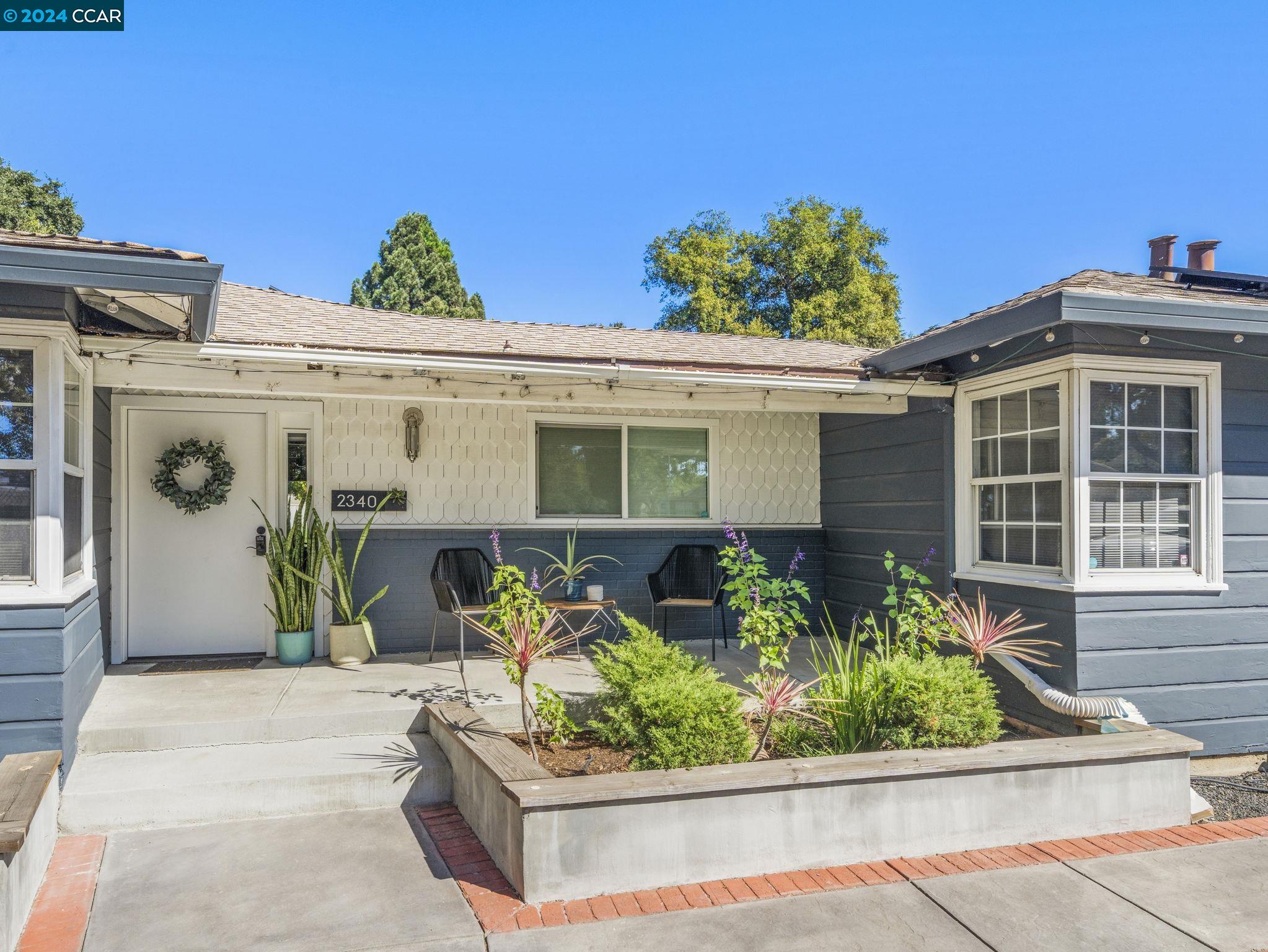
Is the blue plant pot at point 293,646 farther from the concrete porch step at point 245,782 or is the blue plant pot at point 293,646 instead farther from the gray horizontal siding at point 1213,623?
the gray horizontal siding at point 1213,623

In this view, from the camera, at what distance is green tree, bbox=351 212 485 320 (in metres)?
22.5

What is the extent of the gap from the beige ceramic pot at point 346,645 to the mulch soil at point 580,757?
76.0 inches

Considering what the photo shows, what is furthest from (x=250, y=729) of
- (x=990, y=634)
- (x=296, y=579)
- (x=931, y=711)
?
(x=990, y=634)

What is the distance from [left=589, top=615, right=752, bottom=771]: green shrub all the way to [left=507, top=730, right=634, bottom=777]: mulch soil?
7 cm

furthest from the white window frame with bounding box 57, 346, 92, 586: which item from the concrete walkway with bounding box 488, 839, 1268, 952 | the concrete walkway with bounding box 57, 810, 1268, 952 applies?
the concrete walkway with bounding box 488, 839, 1268, 952

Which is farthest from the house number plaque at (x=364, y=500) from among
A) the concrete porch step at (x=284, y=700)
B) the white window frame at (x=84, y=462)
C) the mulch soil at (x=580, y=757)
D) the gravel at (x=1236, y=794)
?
the gravel at (x=1236, y=794)

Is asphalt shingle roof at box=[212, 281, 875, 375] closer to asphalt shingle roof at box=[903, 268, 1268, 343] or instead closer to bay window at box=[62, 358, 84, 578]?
bay window at box=[62, 358, 84, 578]

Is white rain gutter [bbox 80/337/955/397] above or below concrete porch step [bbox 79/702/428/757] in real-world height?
above

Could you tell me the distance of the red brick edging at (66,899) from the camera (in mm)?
2775

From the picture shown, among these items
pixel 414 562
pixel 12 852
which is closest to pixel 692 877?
pixel 12 852

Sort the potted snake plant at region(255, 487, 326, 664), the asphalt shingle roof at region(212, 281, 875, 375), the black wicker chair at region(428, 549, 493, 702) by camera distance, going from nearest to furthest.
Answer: the asphalt shingle roof at region(212, 281, 875, 375) → the potted snake plant at region(255, 487, 326, 664) → the black wicker chair at region(428, 549, 493, 702)

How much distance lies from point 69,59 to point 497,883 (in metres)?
8.47

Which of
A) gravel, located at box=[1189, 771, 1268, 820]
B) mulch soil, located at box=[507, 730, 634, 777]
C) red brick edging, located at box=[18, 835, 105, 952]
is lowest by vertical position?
gravel, located at box=[1189, 771, 1268, 820]

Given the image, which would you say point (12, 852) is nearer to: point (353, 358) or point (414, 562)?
point (353, 358)
